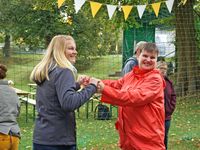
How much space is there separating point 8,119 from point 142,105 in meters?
1.89

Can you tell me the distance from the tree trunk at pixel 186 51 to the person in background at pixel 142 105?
1077 cm

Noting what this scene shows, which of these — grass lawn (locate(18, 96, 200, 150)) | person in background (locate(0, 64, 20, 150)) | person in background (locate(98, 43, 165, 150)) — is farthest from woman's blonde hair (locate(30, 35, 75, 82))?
grass lawn (locate(18, 96, 200, 150))

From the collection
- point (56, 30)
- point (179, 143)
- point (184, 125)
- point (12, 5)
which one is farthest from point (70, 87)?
point (12, 5)

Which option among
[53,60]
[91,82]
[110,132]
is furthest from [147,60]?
[110,132]

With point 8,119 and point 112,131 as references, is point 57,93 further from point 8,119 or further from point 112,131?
point 112,131

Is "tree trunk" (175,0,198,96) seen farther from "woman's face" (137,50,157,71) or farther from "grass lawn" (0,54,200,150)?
"woman's face" (137,50,157,71)

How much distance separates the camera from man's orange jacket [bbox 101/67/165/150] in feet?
11.4

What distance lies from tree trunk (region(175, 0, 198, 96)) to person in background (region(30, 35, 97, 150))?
11027 mm

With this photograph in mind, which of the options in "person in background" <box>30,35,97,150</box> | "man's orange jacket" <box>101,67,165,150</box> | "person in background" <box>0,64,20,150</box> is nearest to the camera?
"person in background" <box>30,35,97,150</box>

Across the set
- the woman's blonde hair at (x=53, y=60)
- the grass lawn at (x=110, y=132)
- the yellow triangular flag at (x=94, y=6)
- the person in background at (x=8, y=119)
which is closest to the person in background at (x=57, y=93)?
the woman's blonde hair at (x=53, y=60)

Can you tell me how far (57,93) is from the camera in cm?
337

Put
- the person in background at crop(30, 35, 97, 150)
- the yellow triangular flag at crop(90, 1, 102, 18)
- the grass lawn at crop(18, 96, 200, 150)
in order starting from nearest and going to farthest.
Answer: the person in background at crop(30, 35, 97, 150) < the grass lawn at crop(18, 96, 200, 150) < the yellow triangular flag at crop(90, 1, 102, 18)

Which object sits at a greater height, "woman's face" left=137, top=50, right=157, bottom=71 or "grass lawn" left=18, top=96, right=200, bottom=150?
"woman's face" left=137, top=50, right=157, bottom=71

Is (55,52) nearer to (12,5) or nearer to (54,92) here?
(54,92)
